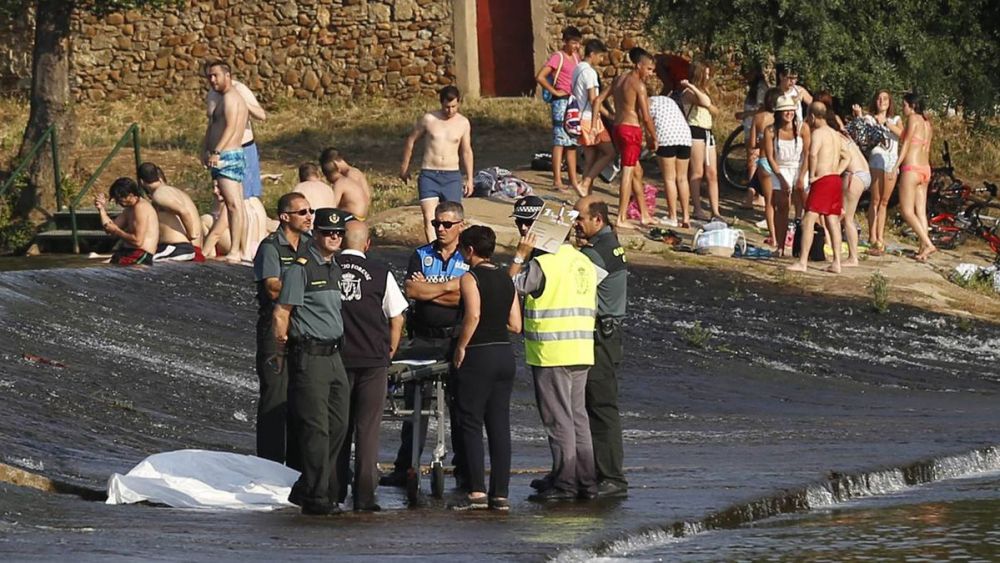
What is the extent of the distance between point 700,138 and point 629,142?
5.39 ft

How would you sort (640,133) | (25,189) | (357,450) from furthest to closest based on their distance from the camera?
1. (25,189)
2. (640,133)
3. (357,450)

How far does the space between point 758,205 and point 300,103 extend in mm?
8973

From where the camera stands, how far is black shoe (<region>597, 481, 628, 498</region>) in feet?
40.2

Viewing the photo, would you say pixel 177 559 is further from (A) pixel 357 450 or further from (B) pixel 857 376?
(B) pixel 857 376

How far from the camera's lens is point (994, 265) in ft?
78.5

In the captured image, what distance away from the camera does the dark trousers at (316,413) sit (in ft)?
36.6

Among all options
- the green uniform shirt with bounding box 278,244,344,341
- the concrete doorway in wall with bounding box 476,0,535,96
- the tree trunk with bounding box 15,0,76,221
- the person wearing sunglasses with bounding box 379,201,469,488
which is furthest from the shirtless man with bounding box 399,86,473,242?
the concrete doorway in wall with bounding box 476,0,535,96

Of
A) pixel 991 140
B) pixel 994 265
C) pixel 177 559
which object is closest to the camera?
pixel 177 559

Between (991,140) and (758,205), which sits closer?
(758,205)

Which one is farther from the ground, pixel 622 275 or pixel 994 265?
pixel 622 275

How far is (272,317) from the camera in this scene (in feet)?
37.8

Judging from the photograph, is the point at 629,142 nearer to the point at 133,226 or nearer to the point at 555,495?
the point at 133,226

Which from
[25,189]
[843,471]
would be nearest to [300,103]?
[25,189]

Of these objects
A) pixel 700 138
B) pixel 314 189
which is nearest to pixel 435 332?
pixel 314 189
